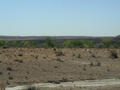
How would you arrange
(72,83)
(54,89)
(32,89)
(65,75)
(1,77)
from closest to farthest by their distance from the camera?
(32,89) < (54,89) < (72,83) < (1,77) < (65,75)

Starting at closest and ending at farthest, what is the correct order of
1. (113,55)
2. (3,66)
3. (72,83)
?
1. (72,83)
2. (3,66)
3. (113,55)

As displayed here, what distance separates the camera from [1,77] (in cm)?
2492

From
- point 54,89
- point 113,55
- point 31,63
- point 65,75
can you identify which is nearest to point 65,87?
point 54,89

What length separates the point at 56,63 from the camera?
33438 mm

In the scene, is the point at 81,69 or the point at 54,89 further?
the point at 81,69

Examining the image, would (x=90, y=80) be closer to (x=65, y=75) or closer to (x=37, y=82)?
(x=65, y=75)

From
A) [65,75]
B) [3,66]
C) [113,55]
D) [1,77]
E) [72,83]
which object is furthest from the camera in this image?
[113,55]

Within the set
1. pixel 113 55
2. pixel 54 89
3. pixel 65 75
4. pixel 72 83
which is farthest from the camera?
pixel 113 55

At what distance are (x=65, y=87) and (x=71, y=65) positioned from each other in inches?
466

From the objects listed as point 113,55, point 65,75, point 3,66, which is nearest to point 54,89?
point 65,75

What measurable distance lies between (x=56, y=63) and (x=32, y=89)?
14245mm

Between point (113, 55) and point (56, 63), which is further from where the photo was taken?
point (113, 55)

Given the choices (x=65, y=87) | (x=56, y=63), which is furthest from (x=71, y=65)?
(x=65, y=87)

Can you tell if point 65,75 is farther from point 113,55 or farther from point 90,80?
point 113,55
